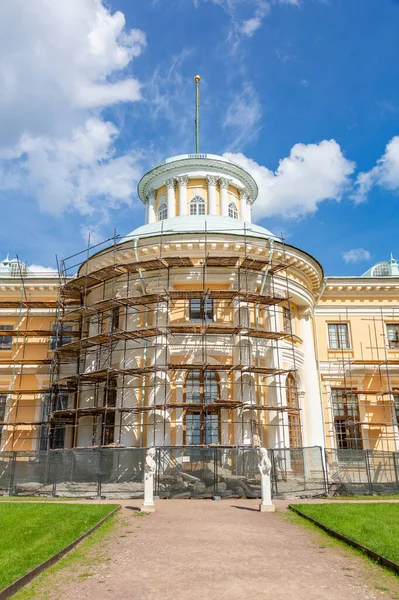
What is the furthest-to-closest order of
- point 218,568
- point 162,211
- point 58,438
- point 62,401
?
point 162,211
point 62,401
point 58,438
point 218,568

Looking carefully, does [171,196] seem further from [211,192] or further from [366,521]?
[366,521]

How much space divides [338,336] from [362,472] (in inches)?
470

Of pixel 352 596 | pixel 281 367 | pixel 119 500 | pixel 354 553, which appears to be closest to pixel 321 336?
pixel 281 367

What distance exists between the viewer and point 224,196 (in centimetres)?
3303

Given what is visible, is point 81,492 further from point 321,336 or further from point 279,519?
point 321,336

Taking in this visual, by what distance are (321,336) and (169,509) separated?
17.3m

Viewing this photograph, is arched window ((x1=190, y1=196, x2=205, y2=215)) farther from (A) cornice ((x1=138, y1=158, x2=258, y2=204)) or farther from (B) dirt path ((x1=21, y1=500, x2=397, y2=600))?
(B) dirt path ((x1=21, y1=500, x2=397, y2=600))

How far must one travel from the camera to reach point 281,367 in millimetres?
24203

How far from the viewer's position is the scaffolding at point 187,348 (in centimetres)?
2206

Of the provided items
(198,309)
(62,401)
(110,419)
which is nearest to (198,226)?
(198,309)

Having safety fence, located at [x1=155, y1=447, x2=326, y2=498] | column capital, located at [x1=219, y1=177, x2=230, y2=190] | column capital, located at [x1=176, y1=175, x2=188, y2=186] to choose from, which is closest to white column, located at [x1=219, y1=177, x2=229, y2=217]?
column capital, located at [x1=219, y1=177, x2=230, y2=190]

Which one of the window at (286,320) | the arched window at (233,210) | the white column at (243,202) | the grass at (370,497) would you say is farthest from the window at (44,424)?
the white column at (243,202)

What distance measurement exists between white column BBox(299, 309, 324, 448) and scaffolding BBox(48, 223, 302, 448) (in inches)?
25.2

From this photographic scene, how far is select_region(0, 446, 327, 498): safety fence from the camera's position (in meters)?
17.3
